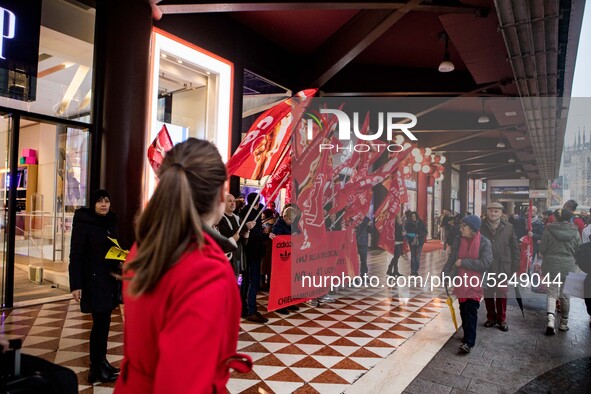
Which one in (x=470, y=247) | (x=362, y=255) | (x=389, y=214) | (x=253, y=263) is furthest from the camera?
(x=362, y=255)

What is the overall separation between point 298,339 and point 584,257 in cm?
355

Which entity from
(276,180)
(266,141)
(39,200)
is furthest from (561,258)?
(39,200)

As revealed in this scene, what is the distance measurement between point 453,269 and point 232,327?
4.32 m

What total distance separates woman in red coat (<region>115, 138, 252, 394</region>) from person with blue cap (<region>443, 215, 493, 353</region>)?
12.5ft

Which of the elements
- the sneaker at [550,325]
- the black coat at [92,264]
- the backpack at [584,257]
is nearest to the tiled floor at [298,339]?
the black coat at [92,264]

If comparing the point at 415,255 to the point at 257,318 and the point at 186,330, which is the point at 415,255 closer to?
the point at 257,318

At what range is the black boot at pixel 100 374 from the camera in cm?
332

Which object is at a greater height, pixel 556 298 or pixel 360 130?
pixel 360 130

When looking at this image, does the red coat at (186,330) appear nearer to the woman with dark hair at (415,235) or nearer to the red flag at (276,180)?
the red flag at (276,180)

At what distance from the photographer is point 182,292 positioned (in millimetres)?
954

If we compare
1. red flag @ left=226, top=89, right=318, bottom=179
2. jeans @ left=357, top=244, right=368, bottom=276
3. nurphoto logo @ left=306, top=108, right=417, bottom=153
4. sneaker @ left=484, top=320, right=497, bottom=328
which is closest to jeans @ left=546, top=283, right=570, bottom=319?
sneaker @ left=484, top=320, right=497, bottom=328

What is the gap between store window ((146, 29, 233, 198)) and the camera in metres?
6.73

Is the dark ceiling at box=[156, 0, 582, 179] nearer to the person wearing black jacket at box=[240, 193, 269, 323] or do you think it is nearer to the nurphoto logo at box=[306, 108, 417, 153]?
the nurphoto logo at box=[306, 108, 417, 153]

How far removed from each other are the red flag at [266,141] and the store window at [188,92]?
295 centimetres
